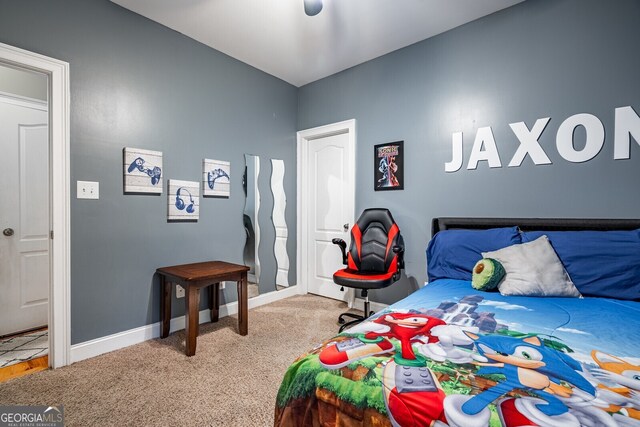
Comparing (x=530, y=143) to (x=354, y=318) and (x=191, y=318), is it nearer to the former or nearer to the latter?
(x=354, y=318)

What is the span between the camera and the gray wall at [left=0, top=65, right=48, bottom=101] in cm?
271

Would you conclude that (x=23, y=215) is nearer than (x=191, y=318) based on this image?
No

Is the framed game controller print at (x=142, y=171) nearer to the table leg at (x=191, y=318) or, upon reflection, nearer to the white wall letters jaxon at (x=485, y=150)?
the table leg at (x=191, y=318)

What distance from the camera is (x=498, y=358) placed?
99 centimetres

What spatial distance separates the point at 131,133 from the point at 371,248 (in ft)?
8.22

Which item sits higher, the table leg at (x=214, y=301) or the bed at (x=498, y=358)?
the bed at (x=498, y=358)

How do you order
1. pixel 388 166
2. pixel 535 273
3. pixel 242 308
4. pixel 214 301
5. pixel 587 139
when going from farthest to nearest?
pixel 388 166
pixel 214 301
pixel 242 308
pixel 587 139
pixel 535 273

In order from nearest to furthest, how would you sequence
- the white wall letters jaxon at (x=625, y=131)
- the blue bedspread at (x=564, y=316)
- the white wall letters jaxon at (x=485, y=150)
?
1. the blue bedspread at (x=564, y=316)
2. the white wall letters jaxon at (x=625, y=131)
3. the white wall letters jaxon at (x=485, y=150)

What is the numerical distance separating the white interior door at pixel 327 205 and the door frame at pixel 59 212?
Answer: 254cm

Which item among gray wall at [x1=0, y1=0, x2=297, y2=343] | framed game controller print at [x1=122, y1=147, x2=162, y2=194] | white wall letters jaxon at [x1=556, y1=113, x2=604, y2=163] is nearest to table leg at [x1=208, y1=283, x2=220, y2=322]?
gray wall at [x1=0, y1=0, x2=297, y2=343]

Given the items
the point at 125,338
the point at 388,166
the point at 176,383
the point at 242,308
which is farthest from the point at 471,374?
the point at 125,338

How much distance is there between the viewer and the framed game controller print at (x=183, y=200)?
8.88 feet

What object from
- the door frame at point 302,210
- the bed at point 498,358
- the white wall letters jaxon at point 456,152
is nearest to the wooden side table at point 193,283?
the door frame at point 302,210

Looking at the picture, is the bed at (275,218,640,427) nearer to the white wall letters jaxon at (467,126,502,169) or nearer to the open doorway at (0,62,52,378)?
the white wall letters jaxon at (467,126,502,169)
